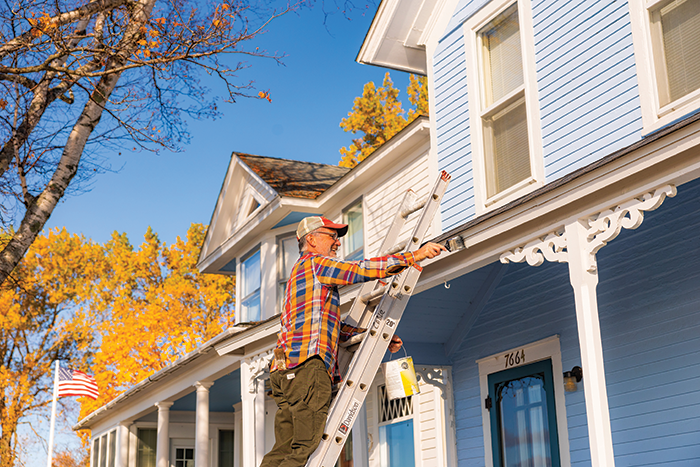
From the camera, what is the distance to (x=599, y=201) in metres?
5.25

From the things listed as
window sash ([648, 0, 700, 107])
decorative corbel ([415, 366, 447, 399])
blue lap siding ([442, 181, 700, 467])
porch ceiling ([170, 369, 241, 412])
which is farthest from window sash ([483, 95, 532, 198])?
porch ceiling ([170, 369, 241, 412])

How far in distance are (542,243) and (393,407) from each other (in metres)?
5.99

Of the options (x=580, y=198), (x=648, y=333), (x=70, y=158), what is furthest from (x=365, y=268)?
(x=70, y=158)

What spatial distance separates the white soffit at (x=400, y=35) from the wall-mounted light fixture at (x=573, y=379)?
15.6 feet

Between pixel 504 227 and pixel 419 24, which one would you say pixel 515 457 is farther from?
pixel 419 24

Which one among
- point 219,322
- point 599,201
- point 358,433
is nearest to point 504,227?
point 599,201

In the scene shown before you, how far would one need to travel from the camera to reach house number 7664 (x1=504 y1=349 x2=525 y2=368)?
8.20 metres

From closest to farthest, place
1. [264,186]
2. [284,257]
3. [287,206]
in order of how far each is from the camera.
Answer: [287,206] → [284,257] → [264,186]

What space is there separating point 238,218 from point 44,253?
1864cm

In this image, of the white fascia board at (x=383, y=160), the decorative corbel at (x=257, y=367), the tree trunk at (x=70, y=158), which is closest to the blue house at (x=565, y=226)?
the white fascia board at (x=383, y=160)

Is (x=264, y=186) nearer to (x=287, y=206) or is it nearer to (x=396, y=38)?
(x=287, y=206)

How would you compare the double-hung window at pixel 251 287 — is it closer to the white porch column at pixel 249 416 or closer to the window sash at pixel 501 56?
the white porch column at pixel 249 416

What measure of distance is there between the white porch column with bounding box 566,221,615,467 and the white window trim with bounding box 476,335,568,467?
7.26ft

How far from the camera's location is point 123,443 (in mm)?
16141
